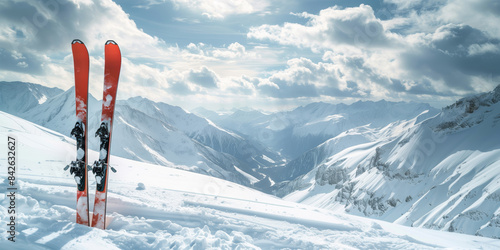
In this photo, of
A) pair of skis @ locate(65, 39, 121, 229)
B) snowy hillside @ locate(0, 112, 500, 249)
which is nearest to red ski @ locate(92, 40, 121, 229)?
pair of skis @ locate(65, 39, 121, 229)

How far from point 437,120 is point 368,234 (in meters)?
123

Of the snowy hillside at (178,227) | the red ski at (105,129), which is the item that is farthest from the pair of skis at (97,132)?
the snowy hillside at (178,227)

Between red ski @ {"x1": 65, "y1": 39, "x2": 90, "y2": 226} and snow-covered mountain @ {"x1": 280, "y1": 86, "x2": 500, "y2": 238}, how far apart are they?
72634mm

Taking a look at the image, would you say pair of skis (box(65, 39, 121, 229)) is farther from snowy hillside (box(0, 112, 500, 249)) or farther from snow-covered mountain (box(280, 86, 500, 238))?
snow-covered mountain (box(280, 86, 500, 238))

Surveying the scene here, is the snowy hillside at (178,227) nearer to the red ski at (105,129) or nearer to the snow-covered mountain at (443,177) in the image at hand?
the red ski at (105,129)

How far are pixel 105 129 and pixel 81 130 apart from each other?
843mm

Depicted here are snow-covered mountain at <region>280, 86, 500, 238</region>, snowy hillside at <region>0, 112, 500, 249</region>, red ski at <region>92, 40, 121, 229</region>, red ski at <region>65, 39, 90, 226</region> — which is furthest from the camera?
snow-covered mountain at <region>280, 86, 500, 238</region>

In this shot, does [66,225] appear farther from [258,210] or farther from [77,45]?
[258,210]

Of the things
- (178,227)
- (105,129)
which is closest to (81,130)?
(105,129)

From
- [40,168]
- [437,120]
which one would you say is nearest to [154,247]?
[40,168]

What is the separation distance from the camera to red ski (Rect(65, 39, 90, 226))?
10094 millimetres

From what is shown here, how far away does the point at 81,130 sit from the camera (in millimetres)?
10594

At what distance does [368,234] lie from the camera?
12.7 metres

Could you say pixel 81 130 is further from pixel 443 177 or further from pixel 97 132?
pixel 443 177
